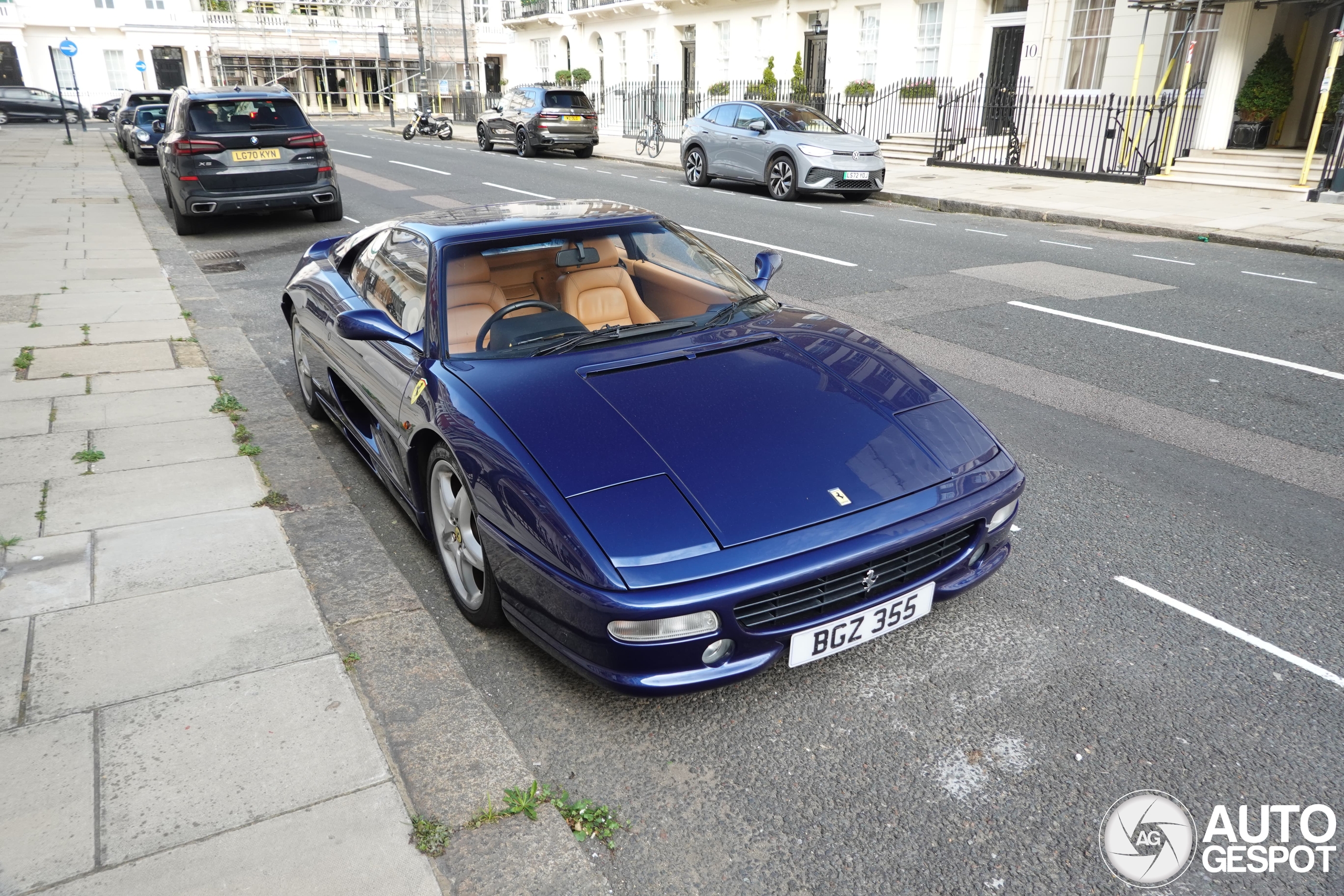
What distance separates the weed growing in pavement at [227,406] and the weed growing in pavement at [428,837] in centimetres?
381

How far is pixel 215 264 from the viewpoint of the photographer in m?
10.3

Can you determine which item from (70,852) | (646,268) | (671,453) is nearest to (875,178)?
(646,268)

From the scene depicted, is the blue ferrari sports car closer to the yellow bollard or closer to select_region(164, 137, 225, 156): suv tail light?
select_region(164, 137, 225, 156): suv tail light

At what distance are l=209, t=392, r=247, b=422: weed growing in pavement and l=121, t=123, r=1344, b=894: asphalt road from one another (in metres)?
0.58

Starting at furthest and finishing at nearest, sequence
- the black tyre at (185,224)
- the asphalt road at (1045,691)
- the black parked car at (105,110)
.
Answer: the black parked car at (105,110), the black tyre at (185,224), the asphalt road at (1045,691)

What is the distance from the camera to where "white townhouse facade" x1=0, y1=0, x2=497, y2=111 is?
55938 millimetres

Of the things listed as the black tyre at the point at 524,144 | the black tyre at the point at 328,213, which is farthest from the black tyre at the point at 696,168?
the black tyre at the point at 524,144

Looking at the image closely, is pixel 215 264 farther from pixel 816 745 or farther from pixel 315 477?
pixel 816 745

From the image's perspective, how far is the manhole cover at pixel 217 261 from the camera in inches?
394

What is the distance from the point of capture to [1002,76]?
22359 millimetres

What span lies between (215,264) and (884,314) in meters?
7.42

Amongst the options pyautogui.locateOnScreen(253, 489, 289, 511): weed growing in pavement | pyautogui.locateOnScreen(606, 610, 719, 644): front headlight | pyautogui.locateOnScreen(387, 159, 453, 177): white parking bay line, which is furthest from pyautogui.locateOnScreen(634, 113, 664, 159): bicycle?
pyautogui.locateOnScreen(606, 610, 719, 644): front headlight

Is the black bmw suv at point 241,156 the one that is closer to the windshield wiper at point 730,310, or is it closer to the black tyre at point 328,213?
the black tyre at point 328,213

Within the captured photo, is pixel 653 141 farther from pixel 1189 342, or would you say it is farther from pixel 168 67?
pixel 168 67
